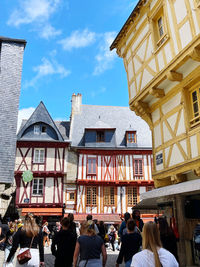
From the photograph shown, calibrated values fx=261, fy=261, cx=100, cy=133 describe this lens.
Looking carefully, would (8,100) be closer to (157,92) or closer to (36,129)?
(36,129)

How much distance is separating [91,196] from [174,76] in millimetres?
15900

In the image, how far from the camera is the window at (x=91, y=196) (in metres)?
21.0

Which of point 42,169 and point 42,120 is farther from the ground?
point 42,120

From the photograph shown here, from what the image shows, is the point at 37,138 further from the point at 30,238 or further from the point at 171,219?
the point at 30,238

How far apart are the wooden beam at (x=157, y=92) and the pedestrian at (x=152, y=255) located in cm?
582

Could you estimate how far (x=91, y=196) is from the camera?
69.7 ft

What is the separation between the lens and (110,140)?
23.1 metres

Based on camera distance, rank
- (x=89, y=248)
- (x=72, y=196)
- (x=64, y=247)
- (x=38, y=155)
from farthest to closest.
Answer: (x=38, y=155) < (x=72, y=196) < (x=64, y=247) < (x=89, y=248)

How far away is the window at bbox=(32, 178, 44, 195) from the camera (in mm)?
20870

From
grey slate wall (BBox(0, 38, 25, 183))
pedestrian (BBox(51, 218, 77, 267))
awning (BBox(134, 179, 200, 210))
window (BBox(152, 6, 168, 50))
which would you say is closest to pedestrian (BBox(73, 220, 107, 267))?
pedestrian (BBox(51, 218, 77, 267))

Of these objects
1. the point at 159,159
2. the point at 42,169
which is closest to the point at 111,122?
the point at 42,169

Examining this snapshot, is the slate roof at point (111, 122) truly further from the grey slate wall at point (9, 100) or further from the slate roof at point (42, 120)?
the grey slate wall at point (9, 100)

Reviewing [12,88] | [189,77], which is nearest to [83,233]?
[189,77]

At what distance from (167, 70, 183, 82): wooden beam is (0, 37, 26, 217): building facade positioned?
11095 mm
